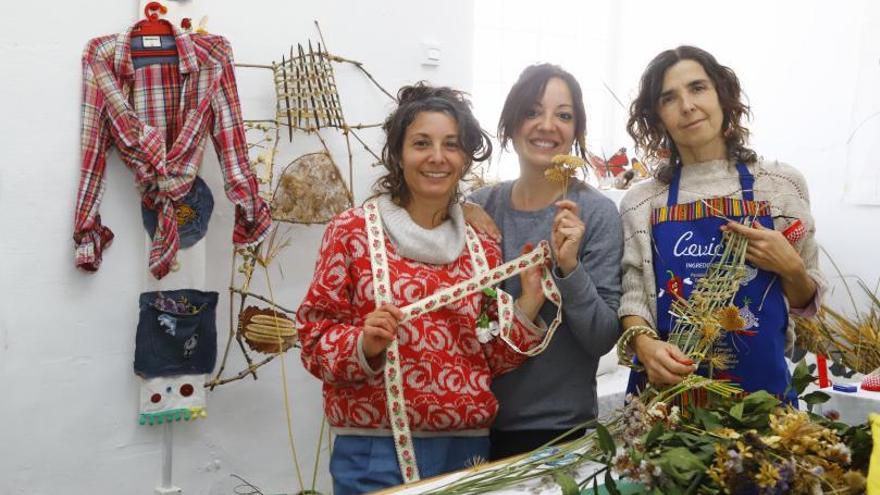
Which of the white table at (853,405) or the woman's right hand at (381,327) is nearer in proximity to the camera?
the woman's right hand at (381,327)

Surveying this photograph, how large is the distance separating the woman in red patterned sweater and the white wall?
1206 mm

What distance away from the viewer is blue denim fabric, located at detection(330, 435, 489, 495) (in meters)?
1.56

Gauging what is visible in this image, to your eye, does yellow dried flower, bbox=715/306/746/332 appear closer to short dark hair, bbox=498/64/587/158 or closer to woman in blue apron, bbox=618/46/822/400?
woman in blue apron, bbox=618/46/822/400

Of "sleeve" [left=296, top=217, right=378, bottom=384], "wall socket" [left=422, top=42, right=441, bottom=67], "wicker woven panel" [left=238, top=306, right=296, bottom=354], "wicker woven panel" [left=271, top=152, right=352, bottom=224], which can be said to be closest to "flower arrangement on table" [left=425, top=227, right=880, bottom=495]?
"sleeve" [left=296, top=217, right=378, bottom=384]

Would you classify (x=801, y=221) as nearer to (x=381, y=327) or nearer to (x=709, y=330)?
(x=709, y=330)

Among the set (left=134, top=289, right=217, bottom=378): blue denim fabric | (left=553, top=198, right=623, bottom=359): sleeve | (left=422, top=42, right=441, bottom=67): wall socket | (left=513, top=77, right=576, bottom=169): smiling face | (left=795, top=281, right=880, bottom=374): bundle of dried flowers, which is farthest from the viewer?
(left=422, top=42, right=441, bottom=67): wall socket

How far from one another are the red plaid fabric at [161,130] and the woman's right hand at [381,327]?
1146 millimetres

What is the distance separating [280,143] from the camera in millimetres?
2795

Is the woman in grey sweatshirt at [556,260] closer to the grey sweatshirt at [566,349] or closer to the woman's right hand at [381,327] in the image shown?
the grey sweatshirt at [566,349]

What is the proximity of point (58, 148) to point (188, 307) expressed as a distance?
0.64 m

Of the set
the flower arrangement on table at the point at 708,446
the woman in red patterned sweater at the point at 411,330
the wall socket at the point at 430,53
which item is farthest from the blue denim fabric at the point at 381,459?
the wall socket at the point at 430,53

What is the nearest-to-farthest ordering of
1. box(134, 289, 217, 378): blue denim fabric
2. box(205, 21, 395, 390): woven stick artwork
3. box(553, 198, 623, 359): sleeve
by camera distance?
box(553, 198, 623, 359): sleeve, box(134, 289, 217, 378): blue denim fabric, box(205, 21, 395, 390): woven stick artwork

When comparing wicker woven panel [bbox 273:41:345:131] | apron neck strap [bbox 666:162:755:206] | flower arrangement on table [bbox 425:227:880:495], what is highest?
wicker woven panel [bbox 273:41:345:131]

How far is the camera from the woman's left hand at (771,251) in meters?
1.51
